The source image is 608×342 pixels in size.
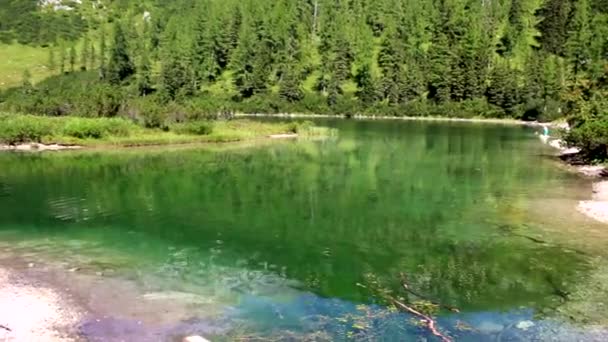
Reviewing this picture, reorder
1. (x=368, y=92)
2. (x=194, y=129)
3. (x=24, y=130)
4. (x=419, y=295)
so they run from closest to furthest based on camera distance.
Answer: (x=419, y=295) < (x=24, y=130) < (x=194, y=129) < (x=368, y=92)

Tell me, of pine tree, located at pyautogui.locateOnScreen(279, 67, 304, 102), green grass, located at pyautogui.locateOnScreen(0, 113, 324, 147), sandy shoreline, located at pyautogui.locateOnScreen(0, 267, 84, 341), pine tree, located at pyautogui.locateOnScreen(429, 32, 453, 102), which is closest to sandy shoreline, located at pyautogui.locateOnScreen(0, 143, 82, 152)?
green grass, located at pyautogui.locateOnScreen(0, 113, 324, 147)

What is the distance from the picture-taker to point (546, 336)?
62.0ft

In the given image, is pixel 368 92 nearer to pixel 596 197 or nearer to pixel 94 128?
pixel 94 128

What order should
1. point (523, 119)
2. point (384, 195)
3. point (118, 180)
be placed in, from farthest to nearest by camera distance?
point (523, 119) → point (118, 180) → point (384, 195)

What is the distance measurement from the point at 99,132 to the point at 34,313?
68387 mm

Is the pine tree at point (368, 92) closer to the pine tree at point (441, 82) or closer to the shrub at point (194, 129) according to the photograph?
the pine tree at point (441, 82)

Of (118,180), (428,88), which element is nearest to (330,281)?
(118,180)

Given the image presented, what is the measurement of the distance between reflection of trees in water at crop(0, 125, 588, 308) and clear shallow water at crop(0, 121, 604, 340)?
0.13m

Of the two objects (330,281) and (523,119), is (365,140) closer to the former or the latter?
(330,281)

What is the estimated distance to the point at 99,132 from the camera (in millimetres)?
85500

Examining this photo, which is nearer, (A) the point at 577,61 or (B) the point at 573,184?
(B) the point at 573,184


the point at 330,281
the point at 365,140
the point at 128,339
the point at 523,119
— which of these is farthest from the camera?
the point at 523,119

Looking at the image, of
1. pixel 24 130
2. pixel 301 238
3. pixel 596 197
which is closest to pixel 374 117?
pixel 24 130

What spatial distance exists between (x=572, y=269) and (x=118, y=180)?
38.4 metres
